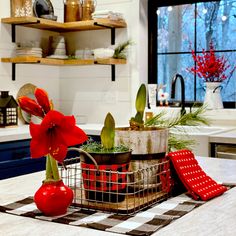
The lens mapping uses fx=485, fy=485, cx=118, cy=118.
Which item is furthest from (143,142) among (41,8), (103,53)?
(41,8)

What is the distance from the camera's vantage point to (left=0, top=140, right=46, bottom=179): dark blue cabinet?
3.25 meters

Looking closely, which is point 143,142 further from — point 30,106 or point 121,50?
point 121,50

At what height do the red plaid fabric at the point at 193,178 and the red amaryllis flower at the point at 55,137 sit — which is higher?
the red amaryllis flower at the point at 55,137

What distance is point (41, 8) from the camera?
13.2ft

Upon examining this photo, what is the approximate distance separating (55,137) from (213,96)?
296 centimetres

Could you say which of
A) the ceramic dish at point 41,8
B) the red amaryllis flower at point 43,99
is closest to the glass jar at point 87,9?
the ceramic dish at point 41,8

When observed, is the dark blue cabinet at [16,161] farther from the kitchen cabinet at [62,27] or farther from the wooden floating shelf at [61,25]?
the wooden floating shelf at [61,25]

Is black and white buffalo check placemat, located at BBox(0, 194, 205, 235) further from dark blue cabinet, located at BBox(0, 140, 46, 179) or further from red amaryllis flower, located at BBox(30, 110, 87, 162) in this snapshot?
dark blue cabinet, located at BBox(0, 140, 46, 179)

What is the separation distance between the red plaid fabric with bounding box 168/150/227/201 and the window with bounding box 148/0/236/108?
272 cm

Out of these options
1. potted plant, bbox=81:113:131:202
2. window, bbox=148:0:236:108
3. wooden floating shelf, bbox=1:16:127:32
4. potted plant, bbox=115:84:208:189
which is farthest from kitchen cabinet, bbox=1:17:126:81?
potted plant, bbox=81:113:131:202

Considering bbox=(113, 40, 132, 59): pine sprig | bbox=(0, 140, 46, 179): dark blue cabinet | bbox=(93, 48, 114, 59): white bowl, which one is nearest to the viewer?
bbox=(0, 140, 46, 179): dark blue cabinet

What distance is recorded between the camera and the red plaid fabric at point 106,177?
128 cm

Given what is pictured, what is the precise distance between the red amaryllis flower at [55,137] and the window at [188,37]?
3.18 meters

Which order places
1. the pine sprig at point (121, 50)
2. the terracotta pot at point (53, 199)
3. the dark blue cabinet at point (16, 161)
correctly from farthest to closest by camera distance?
the pine sprig at point (121, 50) → the dark blue cabinet at point (16, 161) → the terracotta pot at point (53, 199)
